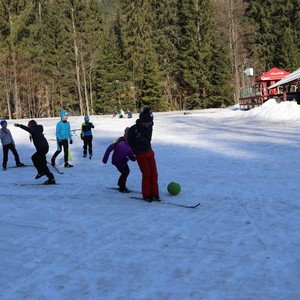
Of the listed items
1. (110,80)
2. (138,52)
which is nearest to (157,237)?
(110,80)

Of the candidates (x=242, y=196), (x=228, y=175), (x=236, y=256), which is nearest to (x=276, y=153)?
(x=228, y=175)

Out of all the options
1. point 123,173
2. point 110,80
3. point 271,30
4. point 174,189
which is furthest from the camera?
point 271,30

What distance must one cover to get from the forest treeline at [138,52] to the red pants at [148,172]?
45.3 meters

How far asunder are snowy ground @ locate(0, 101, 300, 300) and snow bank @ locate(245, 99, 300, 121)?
1277 cm

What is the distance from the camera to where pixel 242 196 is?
24.1 feet

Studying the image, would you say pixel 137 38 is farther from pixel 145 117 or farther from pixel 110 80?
pixel 145 117

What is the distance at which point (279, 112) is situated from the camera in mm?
22969

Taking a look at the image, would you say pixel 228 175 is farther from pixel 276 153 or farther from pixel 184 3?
pixel 184 3

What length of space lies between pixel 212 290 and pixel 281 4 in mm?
61202

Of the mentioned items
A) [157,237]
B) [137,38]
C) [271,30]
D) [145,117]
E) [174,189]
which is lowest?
[157,237]

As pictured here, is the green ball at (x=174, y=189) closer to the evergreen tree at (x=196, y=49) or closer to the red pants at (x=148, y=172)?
the red pants at (x=148, y=172)

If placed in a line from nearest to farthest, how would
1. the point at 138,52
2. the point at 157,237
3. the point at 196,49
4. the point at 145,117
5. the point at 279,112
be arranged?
the point at 157,237 → the point at 145,117 → the point at 279,112 → the point at 196,49 → the point at 138,52

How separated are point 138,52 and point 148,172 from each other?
49852mm

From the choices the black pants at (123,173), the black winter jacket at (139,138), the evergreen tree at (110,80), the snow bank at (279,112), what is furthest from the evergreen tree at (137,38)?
the black winter jacket at (139,138)
